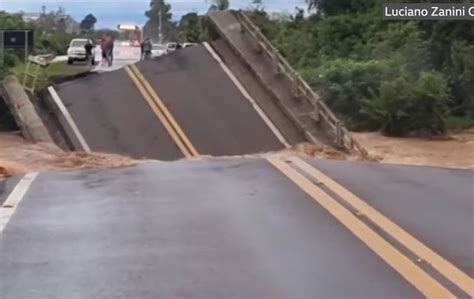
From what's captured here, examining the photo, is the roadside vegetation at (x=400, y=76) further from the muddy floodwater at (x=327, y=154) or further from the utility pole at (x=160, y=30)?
the utility pole at (x=160, y=30)

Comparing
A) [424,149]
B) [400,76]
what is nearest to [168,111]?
[424,149]

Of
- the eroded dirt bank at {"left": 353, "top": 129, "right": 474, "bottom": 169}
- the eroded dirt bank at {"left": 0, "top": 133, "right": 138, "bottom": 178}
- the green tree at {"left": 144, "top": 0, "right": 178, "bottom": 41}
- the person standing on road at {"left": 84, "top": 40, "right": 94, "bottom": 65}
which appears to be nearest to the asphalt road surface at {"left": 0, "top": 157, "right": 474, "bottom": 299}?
the eroded dirt bank at {"left": 0, "top": 133, "right": 138, "bottom": 178}

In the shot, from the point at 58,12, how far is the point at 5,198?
367 feet

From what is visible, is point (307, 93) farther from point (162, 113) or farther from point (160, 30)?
point (160, 30)

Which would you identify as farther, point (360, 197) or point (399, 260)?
point (360, 197)

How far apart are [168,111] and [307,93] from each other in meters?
3.27

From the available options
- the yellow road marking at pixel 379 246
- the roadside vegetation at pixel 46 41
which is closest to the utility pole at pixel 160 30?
the roadside vegetation at pixel 46 41

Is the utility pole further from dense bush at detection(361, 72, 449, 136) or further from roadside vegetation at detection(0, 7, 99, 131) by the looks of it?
dense bush at detection(361, 72, 449, 136)

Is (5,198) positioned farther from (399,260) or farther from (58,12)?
(58,12)

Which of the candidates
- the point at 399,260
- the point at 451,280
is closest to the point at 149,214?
the point at 399,260

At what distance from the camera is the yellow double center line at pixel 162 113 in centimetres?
2327

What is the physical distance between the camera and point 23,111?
25219mm

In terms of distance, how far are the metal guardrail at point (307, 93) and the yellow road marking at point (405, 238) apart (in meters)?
8.39

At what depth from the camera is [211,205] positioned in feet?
37.6
